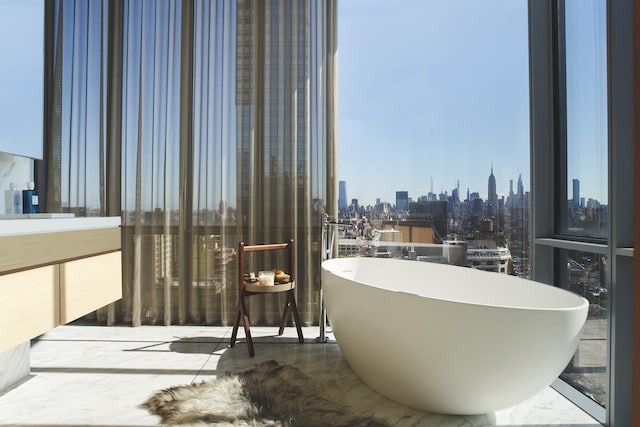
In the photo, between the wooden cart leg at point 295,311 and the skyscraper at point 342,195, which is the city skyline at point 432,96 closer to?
the skyscraper at point 342,195

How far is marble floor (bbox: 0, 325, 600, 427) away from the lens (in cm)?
174

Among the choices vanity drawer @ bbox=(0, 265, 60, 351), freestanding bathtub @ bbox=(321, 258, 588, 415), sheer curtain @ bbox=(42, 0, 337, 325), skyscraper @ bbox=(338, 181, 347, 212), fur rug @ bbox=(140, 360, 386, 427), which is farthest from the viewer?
skyscraper @ bbox=(338, 181, 347, 212)

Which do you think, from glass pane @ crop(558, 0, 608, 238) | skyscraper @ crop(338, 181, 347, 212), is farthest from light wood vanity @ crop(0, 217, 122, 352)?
glass pane @ crop(558, 0, 608, 238)

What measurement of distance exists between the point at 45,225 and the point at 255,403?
1.17m

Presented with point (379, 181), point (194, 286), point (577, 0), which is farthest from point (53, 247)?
point (577, 0)

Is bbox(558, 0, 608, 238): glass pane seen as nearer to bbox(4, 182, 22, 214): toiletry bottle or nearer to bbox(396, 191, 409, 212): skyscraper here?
bbox(396, 191, 409, 212): skyscraper

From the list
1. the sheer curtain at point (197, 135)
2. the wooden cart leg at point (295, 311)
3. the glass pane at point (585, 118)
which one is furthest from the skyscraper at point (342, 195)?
the glass pane at point (585, 118)

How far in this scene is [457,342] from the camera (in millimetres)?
1552

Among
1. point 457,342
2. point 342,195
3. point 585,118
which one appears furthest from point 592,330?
point 342,195

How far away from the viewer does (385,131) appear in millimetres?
3115

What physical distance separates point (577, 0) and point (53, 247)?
2.83 m

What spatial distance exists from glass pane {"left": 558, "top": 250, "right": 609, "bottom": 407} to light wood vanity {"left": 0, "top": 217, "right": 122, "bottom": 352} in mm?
2382

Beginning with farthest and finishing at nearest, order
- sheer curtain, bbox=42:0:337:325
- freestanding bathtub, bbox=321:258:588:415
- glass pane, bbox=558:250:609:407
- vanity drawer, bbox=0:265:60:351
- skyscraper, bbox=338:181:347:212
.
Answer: skyscraper, bbox=338:181:347:212 < sheer curtain, bbox=42:0:337:325 < glass pane, bbox=558:250:609:407 < freestanding bathtub, bbox=321:258:588:415 < vanity drawer, bbox=0:265:60:351

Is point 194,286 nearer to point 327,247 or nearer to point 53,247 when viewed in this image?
point 327,247
